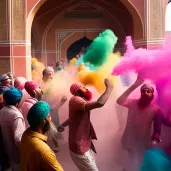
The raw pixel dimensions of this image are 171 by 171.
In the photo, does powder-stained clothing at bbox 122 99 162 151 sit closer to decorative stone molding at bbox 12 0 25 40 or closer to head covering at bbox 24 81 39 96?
head covering at bbox 24 81 39 96

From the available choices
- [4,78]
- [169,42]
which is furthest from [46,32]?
[169,42]

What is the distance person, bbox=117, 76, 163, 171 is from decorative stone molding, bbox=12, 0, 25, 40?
751cm

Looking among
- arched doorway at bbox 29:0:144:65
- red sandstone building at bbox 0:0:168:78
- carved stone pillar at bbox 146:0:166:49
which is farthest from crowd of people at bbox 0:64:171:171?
arched doorway at bbox 29:0:144:65

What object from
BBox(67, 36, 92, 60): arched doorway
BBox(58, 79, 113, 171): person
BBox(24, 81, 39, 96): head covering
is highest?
BBox(67, 36, 92, 60): arched doorway

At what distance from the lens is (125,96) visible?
427 cm

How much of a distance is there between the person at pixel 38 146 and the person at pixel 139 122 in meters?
1.64

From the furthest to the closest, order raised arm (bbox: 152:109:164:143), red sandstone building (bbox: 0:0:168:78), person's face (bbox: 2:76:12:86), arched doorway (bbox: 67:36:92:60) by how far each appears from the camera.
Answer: arched doorway (bbox: 67:36:92:60) → red sandstone building (bbox: 0:0:168:78) → person's face (bbox: 2:76:12:86) → raised arm (bbox: 152:109:164:143)

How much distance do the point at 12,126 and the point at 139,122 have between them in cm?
146

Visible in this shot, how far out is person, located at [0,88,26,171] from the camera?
353cm

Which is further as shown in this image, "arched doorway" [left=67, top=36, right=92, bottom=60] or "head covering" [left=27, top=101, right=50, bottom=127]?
"arched doorway" [left=67, top=36, right=92, bottom=60]

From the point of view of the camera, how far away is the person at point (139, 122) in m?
4.04

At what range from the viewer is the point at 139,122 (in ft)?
13.7

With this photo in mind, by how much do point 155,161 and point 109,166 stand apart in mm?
1379

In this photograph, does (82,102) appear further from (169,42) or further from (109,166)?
(109,166)
